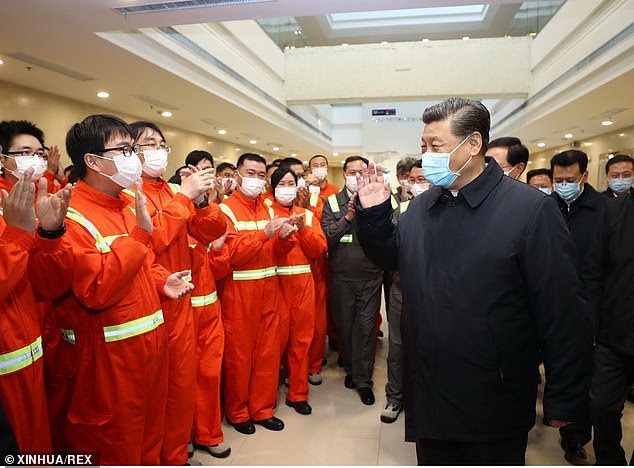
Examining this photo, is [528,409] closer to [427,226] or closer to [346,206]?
[427,226]

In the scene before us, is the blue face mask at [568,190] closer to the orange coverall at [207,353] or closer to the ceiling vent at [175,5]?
the orange coverall at [207,353]

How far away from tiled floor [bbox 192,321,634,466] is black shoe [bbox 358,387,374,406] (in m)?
0.04

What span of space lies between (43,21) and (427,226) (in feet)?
12.3

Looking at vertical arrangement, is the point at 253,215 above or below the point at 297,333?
above

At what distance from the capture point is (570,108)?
6969mm

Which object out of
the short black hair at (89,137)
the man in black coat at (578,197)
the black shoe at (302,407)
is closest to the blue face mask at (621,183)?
the man in black coat at (578,197)

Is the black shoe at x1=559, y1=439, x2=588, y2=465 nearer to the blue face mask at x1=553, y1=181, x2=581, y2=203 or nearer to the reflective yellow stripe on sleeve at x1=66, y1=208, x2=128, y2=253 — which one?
the blue face mask at x1=553, y1=181, x2=581, y2=203

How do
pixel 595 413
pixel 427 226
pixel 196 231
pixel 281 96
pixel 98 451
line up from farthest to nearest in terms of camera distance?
pixel 281 96 → pixel 196 231 → pixel 595 413 → pixel 98 451 → pixel 427 226

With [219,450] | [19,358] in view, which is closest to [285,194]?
[219,450]

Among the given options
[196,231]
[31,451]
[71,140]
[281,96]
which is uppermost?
[281,96]

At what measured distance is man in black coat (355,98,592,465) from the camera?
1342 millimetres

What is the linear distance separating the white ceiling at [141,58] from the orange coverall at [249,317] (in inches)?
74.8

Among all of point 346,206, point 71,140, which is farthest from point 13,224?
point 346,206

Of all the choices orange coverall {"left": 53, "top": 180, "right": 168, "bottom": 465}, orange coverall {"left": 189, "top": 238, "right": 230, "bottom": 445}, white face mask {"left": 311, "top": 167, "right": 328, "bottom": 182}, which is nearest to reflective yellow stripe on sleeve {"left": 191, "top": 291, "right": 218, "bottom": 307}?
orange coverall {"left": 189, "top": 238, "right": 230, "bottom": 445}
